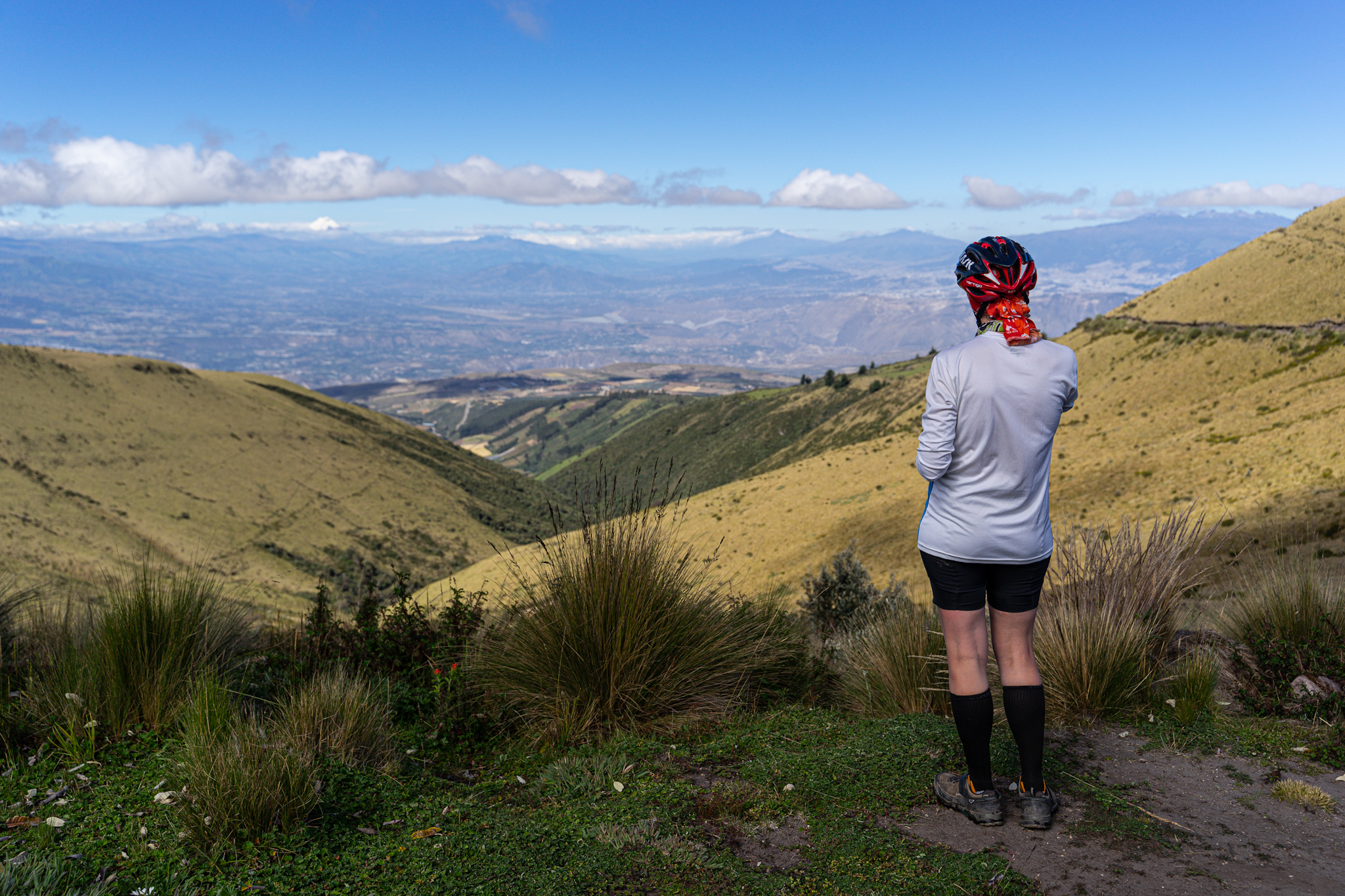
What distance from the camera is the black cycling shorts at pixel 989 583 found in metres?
2.87

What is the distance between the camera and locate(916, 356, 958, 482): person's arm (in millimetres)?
2822

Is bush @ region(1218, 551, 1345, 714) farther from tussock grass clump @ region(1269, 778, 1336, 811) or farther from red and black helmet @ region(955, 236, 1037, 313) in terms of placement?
red and black helmet @ region(955, 236, 1037, 313)

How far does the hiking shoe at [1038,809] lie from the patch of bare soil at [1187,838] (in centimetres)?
4

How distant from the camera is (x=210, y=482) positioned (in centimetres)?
5644

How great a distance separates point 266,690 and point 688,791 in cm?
278

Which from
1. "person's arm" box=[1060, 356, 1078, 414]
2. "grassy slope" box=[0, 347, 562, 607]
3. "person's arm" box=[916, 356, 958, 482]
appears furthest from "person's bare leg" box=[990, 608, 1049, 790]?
"grassy slope" box=[0, 347, 562, 607]

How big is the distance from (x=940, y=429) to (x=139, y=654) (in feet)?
14.2

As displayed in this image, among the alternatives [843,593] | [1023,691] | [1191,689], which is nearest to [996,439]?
[1023,691]

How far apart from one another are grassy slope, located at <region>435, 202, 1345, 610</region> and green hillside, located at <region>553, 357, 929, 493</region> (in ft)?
45.2

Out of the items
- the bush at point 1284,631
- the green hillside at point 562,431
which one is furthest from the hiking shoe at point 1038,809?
the green hillside at point 562,431

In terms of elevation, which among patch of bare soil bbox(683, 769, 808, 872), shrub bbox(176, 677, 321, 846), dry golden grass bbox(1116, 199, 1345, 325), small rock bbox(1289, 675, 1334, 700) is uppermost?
dry golden grass bbox(1116, 199, 1345, 325)

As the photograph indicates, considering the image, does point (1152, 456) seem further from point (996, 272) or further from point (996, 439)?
point (996, 439)

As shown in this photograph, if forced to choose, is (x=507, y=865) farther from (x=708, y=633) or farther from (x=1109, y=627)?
(x=1109, y=627)

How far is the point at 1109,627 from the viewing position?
4086 mm
